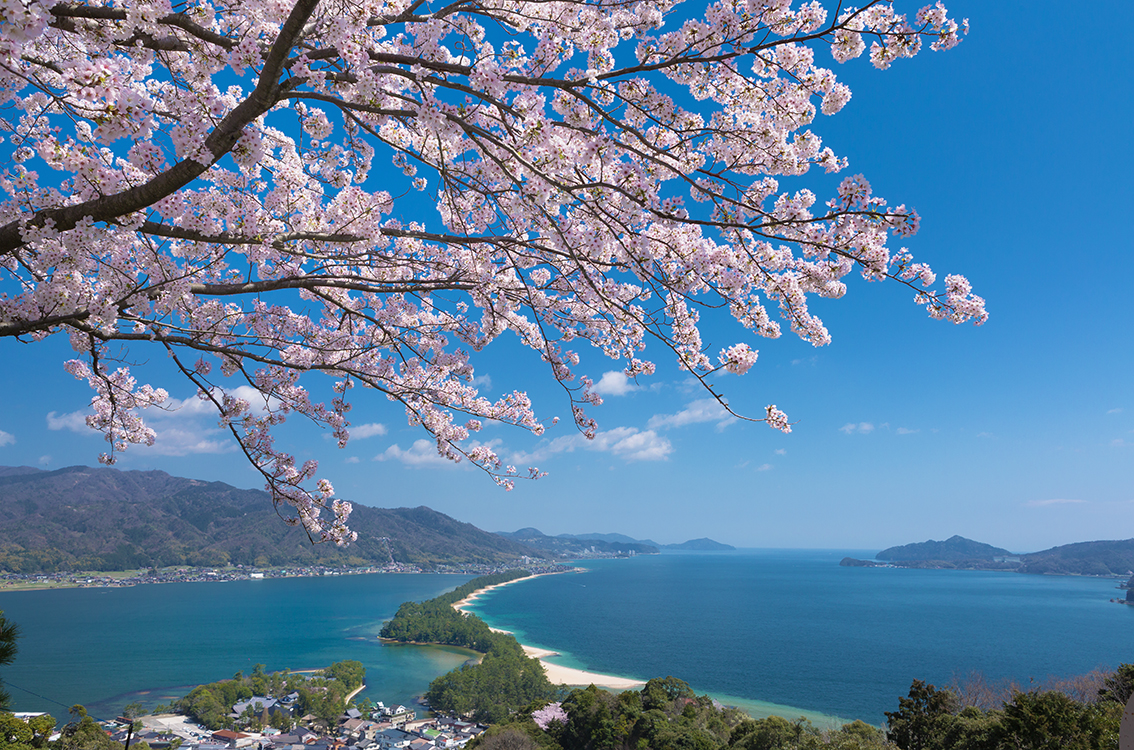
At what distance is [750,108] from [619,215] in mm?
1033

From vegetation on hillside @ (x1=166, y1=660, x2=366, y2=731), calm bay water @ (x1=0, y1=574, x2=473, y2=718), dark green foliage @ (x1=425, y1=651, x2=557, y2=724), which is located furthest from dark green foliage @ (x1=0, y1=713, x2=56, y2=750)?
dark green foliage @ (x1=425, y1=651, x2=557, y2=724)

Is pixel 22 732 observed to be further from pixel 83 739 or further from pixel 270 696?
pixel 270 696

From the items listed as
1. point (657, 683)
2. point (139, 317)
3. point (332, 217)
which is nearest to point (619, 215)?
point (332, 217)

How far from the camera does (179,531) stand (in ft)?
406

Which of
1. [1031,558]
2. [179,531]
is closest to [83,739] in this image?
[179,531]

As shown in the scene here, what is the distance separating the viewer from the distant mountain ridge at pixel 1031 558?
114312 millimetres

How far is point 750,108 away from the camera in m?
3.19

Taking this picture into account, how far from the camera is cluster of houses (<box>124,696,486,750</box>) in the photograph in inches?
898

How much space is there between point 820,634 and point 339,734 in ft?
128

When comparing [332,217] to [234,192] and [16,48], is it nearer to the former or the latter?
[234,192]

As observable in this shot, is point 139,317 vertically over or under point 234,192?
under

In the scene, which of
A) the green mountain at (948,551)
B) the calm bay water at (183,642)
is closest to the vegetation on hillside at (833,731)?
the calm bay water at (183,642)

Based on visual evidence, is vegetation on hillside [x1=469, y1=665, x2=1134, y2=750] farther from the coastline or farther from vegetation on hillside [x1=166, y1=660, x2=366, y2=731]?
vegetation on hillside [x1=166, y1=660, x2=366, y2=731]

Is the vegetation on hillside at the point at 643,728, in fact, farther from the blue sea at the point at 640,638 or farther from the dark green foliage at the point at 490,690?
the blue sea at the point at 640,638
